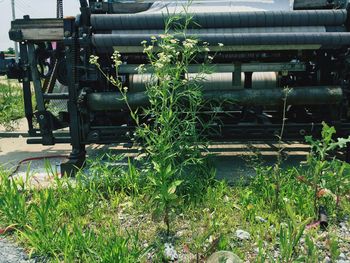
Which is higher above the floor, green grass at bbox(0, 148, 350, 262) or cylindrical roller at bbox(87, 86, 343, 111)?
cylindrical roller at bbox(87, 86, 343, 111)

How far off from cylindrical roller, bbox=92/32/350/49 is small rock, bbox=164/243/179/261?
6.67 feet

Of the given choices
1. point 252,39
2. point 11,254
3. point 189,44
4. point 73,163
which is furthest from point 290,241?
point 73,163

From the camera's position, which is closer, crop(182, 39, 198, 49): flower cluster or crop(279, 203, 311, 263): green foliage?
crop(279, 203, 311, 263): green foliage

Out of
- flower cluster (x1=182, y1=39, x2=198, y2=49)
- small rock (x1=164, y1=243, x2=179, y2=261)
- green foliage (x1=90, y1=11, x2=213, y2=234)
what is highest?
flower cluster (x1=182, y1=39, x2=198, y2=49)

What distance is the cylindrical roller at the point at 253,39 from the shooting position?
12.1ft

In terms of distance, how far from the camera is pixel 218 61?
4598mm

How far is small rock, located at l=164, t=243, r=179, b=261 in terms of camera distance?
2352mm

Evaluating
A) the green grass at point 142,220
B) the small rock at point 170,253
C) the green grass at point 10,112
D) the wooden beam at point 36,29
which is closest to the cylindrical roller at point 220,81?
the wooden beam at point 36,29

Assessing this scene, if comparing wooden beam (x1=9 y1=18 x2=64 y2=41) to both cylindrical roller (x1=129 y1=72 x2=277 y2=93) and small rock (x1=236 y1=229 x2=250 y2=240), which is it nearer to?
cylindrical roller (x1=129 y1=72 x2=277 y2=93)

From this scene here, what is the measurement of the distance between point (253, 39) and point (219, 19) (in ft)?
1.39

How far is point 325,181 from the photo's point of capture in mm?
2902

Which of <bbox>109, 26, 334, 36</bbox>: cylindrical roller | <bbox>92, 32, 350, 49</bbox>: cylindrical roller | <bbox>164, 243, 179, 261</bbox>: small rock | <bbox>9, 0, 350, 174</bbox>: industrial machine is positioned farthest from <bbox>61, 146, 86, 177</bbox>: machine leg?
<bbox>164, 243, 179, 261</bbox>: small rock

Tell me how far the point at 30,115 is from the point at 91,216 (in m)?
2.29

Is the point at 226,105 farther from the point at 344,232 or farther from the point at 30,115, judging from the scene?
the point at 30,115
